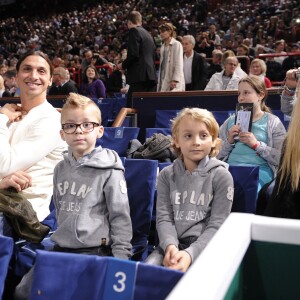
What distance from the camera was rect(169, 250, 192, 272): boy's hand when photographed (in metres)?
1.57

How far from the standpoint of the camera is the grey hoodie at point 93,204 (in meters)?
1.74

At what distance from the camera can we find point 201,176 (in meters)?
1.82

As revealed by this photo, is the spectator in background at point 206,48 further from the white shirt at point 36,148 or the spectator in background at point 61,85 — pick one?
the white shirt at point 36,148

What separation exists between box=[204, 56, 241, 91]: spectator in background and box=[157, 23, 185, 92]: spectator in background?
1.01 feet

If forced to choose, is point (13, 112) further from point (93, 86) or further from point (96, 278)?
point (93, 86)

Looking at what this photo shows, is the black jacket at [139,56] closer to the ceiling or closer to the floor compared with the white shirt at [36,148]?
closer to the ceiling

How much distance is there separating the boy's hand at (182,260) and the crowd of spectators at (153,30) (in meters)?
4.83

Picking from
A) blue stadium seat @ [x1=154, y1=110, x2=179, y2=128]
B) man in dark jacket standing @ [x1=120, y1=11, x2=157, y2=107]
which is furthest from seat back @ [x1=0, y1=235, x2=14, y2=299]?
man in dark jacket standing @ [x1=120, y1=11, x2=157, y2=107]

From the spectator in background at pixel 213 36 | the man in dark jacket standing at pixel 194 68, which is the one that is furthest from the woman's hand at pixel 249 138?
the spectator in background at pixel 213 36

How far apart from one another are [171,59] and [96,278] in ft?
12.3

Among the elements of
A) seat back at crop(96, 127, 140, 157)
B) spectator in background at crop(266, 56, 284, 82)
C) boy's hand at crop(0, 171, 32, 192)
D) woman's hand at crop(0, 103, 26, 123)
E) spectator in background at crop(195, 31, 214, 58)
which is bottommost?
seat back at crop(96, 127, 140, 157)

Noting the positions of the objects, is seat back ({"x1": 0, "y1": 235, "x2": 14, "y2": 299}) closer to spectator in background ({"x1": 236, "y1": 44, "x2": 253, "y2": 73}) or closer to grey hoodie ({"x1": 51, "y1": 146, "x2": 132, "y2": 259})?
grey hoodie ({"x1": 51, "y1": 146, "x2": 132, "y2": 259})

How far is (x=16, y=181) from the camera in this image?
186 cm

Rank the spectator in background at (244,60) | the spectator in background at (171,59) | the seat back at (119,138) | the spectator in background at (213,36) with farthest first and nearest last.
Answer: the spectator in background at (213,36) → the spectator in background at (244,60) → the spectator in background at (171,59) → the seat back at (119,138)
